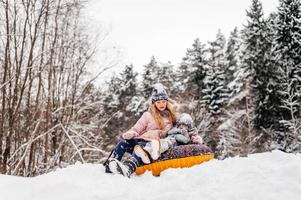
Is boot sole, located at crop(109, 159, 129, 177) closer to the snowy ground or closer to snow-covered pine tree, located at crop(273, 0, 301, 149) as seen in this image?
the snowy ground

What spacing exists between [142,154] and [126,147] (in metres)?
0.34

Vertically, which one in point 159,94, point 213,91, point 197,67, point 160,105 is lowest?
point 160,105

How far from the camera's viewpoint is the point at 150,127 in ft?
20.0

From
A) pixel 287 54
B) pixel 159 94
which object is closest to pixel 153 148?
pixel 159 94

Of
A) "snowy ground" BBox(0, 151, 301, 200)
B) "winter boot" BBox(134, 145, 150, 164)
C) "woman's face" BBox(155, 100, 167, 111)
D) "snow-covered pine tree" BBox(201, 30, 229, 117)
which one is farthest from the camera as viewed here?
"snow-covered pine tree" BBox(201, 30, 229, 117)

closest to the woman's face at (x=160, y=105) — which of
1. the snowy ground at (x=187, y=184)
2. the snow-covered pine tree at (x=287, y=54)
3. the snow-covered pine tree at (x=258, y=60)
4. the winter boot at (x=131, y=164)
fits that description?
the winter boot at (x=131, y=164)

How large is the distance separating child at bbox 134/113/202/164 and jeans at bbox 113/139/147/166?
6 centimetres

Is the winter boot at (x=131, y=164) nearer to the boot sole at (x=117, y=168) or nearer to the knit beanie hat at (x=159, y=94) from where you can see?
the boot sole at (x=117, y=168)

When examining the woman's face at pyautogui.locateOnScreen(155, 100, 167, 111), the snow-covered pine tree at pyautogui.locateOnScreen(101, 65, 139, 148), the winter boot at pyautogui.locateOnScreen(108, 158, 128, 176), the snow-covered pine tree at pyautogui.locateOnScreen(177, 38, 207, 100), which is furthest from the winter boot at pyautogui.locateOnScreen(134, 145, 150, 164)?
the snow-covered pine tree at pyautogui.locateOnScreen(177, 38, 207, 100)

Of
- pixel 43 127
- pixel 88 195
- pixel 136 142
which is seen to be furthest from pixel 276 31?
pixel 88 195

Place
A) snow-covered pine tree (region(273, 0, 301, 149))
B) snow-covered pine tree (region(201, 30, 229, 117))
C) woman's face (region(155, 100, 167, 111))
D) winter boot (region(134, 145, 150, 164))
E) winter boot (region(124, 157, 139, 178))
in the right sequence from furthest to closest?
1. snow-covered pine tree (region(201, 30, 229, 117))
2. snow-covered pine tree (region(273, 0, 301, 149))
3. woman's face (region(155, 100, 167, 111))
4. winter boot (region(134, 145, 150, 164))
5. winter boot (region(124, 157, 139, 178))

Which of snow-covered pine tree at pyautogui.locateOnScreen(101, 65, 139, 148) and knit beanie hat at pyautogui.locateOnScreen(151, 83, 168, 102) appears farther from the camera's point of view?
snow-covered pine tree at pyautogui.locateOnScreen(101, 65, 139, 148)

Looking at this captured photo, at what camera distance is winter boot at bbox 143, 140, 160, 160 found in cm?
526

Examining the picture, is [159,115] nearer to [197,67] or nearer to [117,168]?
[117,168]
